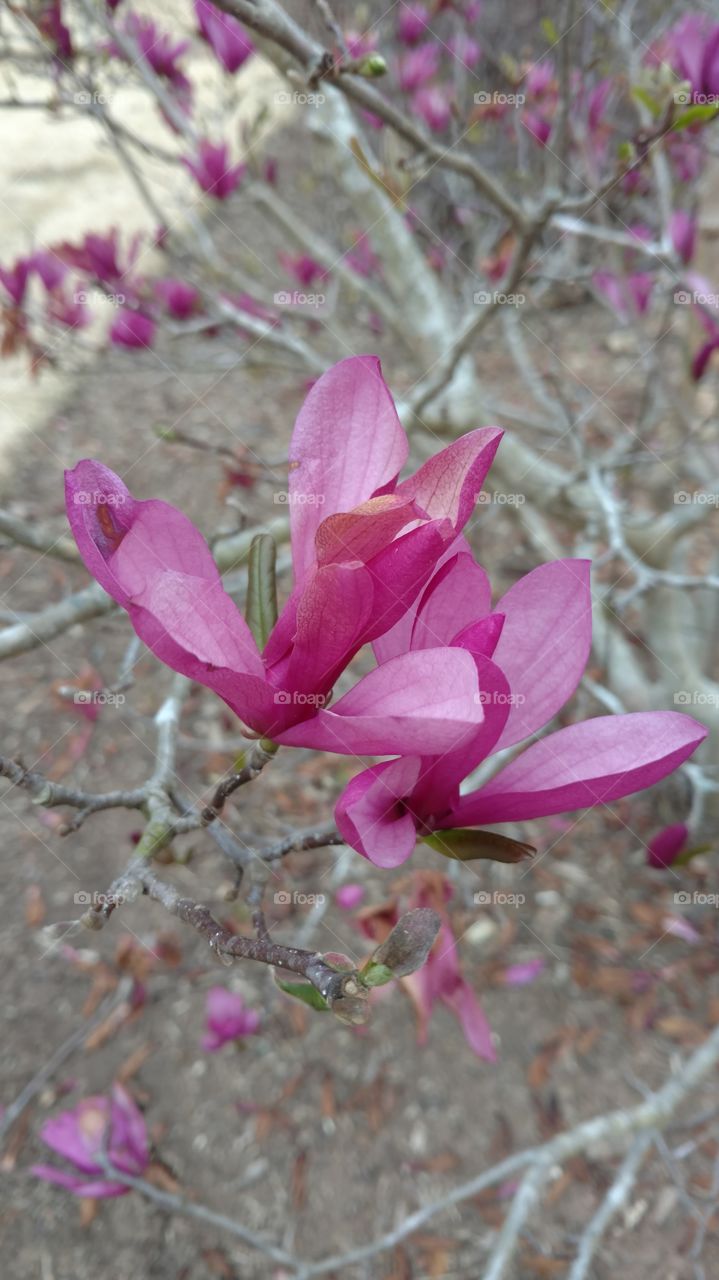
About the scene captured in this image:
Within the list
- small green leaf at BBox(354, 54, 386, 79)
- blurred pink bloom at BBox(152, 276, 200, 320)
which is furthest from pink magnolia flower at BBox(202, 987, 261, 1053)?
blurred pink bloom at BBox(152, 276, 200, 320)

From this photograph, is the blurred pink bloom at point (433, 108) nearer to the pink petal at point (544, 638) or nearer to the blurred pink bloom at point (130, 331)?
the blurred pink bloom at point (130, 331)

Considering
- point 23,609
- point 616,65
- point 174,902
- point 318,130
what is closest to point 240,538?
point 174,902

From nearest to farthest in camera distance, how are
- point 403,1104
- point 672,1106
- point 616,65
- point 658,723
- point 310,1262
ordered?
point 658,723 < point 672,1106 < point 310,1262 < point 403,1104 < point 616,65

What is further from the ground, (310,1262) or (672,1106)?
(672,1106)

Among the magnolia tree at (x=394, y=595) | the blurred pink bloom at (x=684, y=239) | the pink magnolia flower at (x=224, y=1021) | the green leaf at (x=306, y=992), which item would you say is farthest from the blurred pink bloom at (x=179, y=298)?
the green leaf at (x=306, y=992)

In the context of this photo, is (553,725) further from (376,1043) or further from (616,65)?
(616,65)

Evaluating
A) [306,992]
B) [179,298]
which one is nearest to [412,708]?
[306,992]

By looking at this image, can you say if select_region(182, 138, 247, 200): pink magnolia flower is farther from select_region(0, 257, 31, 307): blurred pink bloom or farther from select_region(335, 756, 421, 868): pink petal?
select_region(335, 756, 421, 868): pink petal
